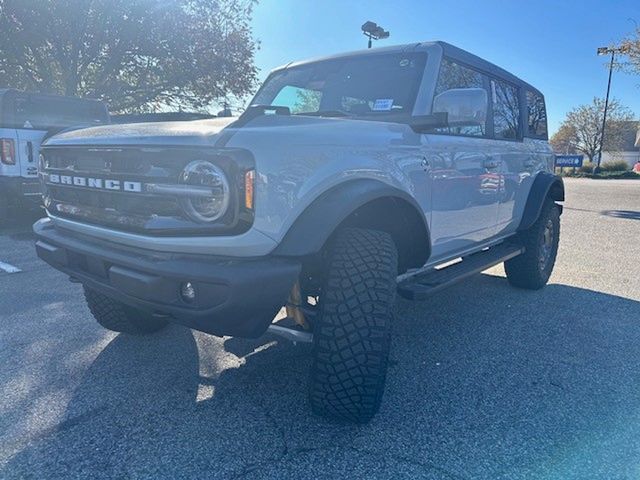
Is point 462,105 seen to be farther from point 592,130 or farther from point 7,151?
point 592,130

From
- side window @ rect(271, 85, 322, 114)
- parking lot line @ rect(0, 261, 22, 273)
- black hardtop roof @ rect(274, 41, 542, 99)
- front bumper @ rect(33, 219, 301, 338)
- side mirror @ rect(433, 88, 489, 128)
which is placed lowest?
parking lot line @ rect(0, 261, 22, 273)

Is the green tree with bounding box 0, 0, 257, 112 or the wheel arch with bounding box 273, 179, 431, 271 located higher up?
the green tree with bounding box 0, 0, 257, 112

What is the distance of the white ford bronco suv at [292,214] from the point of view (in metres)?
1.98

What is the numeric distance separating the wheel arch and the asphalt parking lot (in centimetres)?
77

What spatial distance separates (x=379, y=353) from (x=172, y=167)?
126cm

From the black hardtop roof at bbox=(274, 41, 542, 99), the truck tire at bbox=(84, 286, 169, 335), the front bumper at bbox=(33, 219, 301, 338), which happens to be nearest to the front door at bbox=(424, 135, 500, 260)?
the black hardtop roof at bbox=(274, 41, 542, 99)

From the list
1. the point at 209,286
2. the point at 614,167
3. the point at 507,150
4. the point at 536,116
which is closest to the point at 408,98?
the point at 507,150

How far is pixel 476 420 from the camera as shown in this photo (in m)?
2.45

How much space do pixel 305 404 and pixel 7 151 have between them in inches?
255

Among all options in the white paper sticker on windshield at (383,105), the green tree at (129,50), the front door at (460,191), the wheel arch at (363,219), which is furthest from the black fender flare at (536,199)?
the green tree at (129,50)

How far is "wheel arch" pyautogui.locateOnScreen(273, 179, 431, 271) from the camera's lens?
2.07 metres

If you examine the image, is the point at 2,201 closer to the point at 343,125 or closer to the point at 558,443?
the point at 343,125

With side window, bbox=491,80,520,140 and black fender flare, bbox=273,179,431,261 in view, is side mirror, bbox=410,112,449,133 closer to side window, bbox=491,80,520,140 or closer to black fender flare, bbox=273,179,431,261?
black fender flare, bbox=273,179,431,261

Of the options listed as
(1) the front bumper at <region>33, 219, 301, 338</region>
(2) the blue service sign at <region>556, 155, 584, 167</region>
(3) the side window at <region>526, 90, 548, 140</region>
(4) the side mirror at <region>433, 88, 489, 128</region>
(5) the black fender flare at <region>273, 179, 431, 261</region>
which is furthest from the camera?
(2) the blue service sign at <region>556, 155, 584, 167</region>
